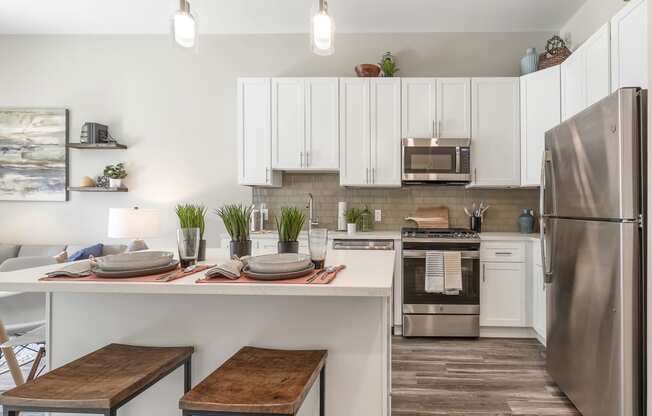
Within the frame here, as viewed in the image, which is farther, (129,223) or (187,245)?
(129,223)

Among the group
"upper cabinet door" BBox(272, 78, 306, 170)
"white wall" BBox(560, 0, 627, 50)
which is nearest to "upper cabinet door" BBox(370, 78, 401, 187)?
"upper cabinet door" BBox(272, 78, 306, 170)

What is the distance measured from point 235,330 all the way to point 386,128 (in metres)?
2.73

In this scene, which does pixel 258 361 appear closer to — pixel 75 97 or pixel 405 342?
pixel 405 342

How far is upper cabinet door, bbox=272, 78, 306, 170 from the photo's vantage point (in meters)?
3.87

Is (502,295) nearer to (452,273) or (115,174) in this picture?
(452,273)

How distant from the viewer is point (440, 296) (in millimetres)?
3523

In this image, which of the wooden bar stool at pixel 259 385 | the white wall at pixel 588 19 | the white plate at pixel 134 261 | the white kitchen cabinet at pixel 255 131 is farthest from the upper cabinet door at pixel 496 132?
the white plate at pixel 134 261

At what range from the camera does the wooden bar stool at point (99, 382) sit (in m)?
1.10

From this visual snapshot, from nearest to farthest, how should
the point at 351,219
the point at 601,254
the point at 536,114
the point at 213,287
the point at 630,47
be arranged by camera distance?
the point at 213,287
the point at 601,254
the point at 630,47
the point at 536,114
the point at 351,219

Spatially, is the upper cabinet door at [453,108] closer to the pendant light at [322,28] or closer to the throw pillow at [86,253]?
the pendant light at [322,28]

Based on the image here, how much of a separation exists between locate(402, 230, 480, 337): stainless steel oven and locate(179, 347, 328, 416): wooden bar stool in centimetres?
221

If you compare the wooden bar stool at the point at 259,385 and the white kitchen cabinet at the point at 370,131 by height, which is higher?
the white kitchen cabinet at the point at 370,131

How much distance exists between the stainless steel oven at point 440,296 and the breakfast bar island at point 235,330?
1.97m

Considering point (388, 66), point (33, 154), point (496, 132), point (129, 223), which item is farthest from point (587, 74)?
point (33, 154)
